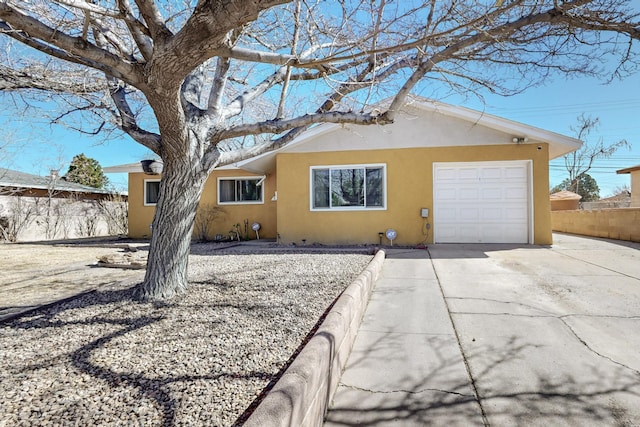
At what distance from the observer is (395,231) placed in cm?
950

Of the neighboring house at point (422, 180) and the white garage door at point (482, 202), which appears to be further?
the white garage door at point (482, 202)

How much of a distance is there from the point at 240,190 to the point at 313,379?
1140 cm

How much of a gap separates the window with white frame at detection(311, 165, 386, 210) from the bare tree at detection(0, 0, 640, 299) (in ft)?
12.4

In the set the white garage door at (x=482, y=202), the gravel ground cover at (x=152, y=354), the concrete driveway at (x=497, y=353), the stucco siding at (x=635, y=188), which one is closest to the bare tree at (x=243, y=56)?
the gravel ground cover at (x=152, y=354)

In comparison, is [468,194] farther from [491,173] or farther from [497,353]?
[497,353]

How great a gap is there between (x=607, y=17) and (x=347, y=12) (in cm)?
339

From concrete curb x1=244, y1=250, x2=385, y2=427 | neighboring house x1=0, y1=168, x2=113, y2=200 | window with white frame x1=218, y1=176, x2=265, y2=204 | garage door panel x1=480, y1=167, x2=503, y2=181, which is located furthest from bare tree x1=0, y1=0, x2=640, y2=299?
neighboring house x1=0, y1=168, x2=113, y2=200

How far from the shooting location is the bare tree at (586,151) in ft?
71.1

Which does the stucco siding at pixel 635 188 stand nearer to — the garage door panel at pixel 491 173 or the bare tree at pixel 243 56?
the garage door panel at pixel 491 173

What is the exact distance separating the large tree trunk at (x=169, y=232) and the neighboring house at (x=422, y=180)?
233 inches

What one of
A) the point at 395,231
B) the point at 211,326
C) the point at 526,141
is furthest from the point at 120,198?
the point at 526,141

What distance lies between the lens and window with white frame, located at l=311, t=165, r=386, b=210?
31.8 ft

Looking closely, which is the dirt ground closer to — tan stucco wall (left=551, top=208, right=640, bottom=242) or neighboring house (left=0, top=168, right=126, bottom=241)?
neighboring house (left=0, top=168, right=126, bottom=241)

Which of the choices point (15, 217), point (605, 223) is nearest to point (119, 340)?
point (605, 223)
